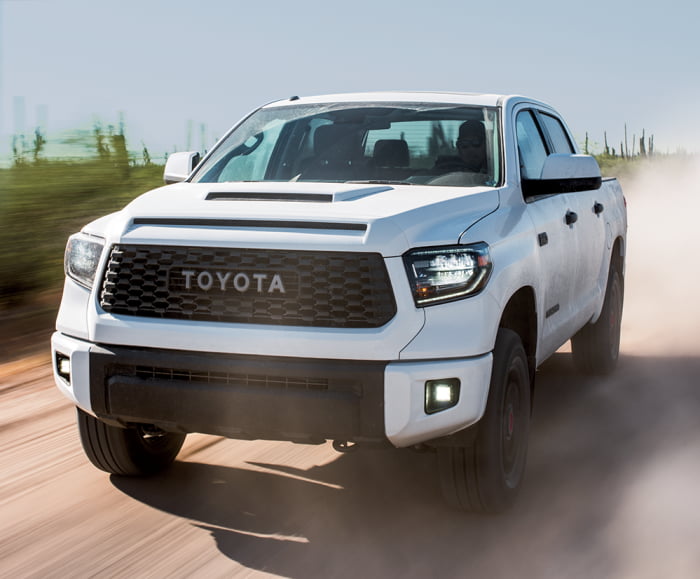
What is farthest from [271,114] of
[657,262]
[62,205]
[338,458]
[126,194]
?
[657,262]

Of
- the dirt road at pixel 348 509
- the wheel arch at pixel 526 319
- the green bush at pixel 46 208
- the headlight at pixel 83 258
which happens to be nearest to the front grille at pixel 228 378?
the headlight at pixel 83 258

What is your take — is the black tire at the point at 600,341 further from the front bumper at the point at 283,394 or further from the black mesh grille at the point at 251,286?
the black mesh grille at the point at 251,286

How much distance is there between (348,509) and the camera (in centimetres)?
443

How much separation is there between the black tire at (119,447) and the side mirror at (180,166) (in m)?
1.49

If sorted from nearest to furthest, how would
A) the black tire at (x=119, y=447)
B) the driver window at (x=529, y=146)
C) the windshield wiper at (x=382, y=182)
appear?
the black tire at (x=119, y=447)
the windshield wiper at (x=382, y=182)
the driver window at (x=529, y=146)

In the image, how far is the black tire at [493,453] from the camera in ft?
13.5

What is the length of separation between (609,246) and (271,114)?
2.50 meters

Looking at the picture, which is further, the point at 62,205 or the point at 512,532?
the point at 62,205

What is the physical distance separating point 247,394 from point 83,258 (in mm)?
1013

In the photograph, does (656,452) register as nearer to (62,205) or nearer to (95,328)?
(95,328)

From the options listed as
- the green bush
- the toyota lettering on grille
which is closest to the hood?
the toyota lettering on grille

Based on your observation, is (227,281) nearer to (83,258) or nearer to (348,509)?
(83,258)

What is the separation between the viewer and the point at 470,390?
12.8 ft

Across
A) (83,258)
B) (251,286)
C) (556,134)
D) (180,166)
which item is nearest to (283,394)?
(251,286)
